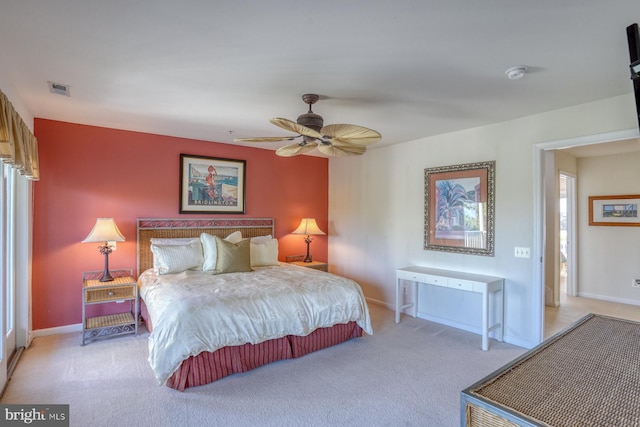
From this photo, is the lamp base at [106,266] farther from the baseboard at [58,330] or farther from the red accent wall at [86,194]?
the baseboard at [58,330]

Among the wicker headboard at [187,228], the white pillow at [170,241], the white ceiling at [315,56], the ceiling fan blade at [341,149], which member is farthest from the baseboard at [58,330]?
the ceiling fan blade at [341,149]

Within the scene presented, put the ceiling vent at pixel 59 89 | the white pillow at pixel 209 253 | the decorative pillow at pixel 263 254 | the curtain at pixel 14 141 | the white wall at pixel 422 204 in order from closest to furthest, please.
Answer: the curtain at pixel 14 141, the ceiling vent at pixel 59 89, the white wall at pixel 422 204, the white pillow at pixel 209 253, the decorative pillow at pixel 263 254

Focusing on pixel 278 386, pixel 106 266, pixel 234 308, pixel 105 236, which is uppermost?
pixel 105 236

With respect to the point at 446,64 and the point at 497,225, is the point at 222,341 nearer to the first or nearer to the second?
the point at 446,64

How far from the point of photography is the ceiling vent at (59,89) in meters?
2.84

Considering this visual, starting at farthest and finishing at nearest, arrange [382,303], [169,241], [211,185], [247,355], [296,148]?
[382,303] → [211,185] → [169,241] → [296,148] → [247,355]

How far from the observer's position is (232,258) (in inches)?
162

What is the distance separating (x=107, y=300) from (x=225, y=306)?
1.79 metres

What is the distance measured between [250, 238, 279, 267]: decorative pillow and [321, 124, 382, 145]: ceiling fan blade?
7.53 feet

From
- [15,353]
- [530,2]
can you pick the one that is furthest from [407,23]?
[15,353]

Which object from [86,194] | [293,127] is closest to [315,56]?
[293,127]

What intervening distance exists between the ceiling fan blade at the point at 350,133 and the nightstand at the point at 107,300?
2.85m

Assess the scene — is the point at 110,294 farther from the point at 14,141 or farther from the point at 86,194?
the point at 14,141

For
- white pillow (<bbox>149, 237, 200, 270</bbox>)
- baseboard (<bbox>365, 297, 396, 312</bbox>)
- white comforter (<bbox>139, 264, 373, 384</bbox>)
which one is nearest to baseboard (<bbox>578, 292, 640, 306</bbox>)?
baseboard (<bbox>365, 297, 396, 312</bbox>)
